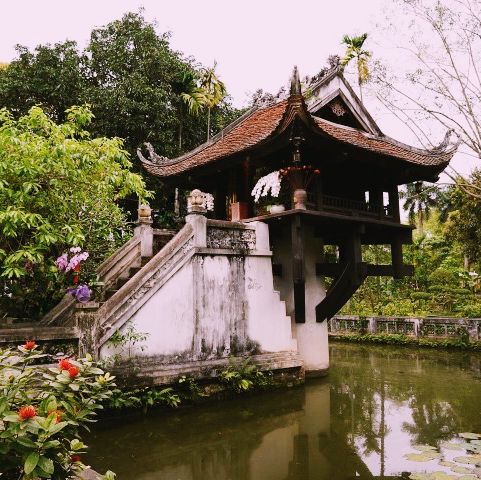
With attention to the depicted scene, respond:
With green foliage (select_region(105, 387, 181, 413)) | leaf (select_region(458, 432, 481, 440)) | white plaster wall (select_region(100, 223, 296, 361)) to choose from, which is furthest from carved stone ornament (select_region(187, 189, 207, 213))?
leaf (select_region(458, 432, 481, 440))

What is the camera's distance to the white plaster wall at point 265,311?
840cm

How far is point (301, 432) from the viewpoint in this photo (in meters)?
6.36

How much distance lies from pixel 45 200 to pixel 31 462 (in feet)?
16.6

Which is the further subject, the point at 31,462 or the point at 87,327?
the point at 87,327

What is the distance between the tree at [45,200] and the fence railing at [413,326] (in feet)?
34.8

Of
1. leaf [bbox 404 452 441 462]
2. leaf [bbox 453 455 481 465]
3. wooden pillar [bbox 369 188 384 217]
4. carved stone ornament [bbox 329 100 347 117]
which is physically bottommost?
leaf [bbox 404 452 441 462]

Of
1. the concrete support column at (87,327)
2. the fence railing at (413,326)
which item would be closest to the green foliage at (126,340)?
the concrete support column at (87,327)

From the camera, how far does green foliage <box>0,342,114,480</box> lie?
87.0 inches

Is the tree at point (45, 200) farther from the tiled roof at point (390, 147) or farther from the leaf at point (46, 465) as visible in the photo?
the tiled roof at point (390, 147)

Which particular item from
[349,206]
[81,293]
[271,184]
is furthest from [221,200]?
[81,293]

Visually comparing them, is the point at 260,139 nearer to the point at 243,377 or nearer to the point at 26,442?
the point at 243,377

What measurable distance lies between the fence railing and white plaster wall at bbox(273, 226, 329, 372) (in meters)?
6.04

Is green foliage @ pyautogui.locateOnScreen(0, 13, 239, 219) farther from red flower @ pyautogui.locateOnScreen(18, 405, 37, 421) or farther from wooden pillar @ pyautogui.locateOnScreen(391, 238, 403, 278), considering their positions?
red flower @ pyautogui.locateOnScreen(18, 405, 37, 421)

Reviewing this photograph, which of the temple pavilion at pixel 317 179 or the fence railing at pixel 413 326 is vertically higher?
the temple pavilion at pixel 317 179
